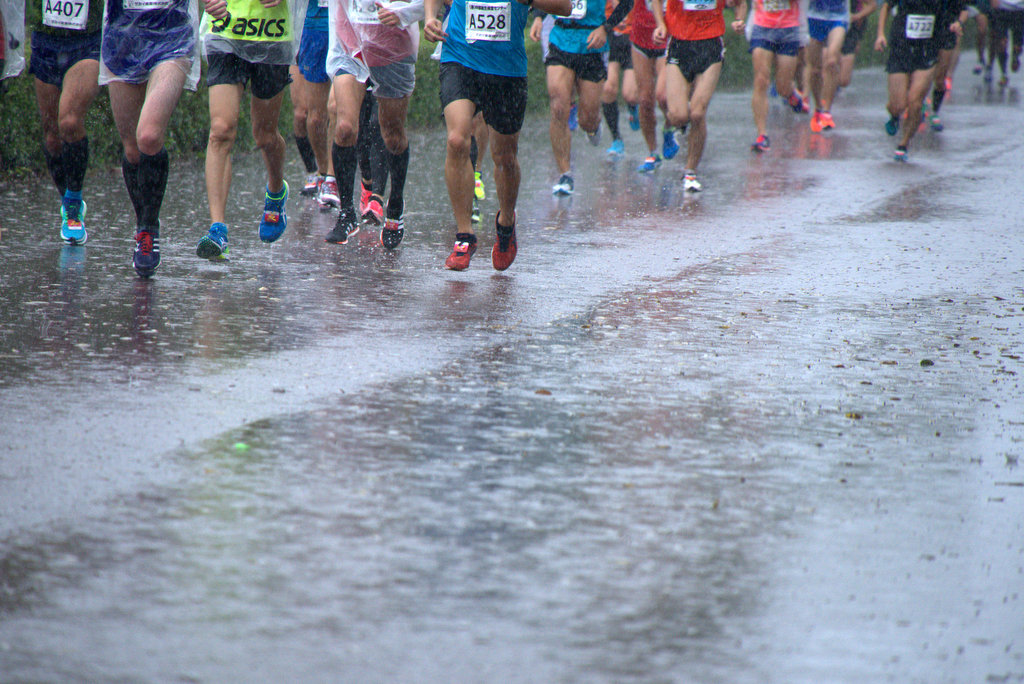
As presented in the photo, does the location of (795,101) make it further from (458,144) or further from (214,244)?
(214,244)

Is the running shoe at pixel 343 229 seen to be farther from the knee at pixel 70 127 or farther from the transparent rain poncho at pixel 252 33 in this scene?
the knee at pixel 70 127

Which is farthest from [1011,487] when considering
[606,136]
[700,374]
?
[606,136]

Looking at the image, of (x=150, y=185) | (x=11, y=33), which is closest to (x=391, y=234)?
(x=150, y=185)

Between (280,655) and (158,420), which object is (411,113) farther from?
(280,655)

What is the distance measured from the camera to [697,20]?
1230 centimetres

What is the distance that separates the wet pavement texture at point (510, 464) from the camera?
3205 mm

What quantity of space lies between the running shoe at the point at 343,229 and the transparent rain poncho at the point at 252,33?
3.99ft

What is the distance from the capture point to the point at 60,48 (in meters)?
8.10

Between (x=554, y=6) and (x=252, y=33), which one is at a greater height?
(x=554, y=6)

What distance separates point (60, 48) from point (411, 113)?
9824 millimetres

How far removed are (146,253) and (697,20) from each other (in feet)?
20.6

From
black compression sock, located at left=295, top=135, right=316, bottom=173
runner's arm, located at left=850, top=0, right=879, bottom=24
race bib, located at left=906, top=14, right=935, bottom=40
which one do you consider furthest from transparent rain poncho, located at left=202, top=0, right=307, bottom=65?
runner's arm, located at left=850, top=0, right=879, bottom=24

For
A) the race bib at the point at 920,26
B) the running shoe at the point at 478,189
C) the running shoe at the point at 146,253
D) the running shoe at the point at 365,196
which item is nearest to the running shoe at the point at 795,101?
the race bib at the point at 920,26

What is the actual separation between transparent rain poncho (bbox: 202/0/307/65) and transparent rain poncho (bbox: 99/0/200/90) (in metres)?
0.33
